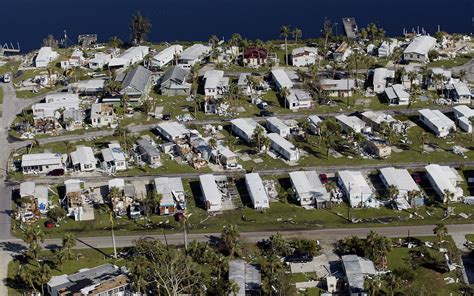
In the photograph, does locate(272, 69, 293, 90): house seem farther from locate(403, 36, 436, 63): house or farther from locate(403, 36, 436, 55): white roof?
locate(403, 36, 436, 55): white roof

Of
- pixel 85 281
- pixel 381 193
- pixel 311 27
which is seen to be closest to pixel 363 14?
pixel 311 27

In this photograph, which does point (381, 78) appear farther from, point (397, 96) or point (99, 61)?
point (99, 61)

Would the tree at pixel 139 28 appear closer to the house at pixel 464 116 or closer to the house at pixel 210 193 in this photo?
the house at pixel 210 193

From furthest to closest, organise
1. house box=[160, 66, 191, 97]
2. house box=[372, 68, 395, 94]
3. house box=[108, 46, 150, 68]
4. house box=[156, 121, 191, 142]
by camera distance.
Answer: house box=[108, 46, 150, 68] < house box=[160, 66, 191, 97] < house box=[372, 68, 395, 94] < house box=[156, 121, 191, 142]

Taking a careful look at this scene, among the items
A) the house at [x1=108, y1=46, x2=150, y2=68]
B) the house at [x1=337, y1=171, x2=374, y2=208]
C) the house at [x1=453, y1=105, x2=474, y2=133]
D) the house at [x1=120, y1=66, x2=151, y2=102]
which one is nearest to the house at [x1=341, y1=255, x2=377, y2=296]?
the house at [x1=337, y1=171, x2=374, y2=208]

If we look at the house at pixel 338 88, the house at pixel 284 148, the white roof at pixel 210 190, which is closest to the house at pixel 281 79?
the house at pixel 338 88

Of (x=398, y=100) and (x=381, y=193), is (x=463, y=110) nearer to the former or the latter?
(x=398, y=100)
